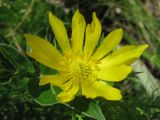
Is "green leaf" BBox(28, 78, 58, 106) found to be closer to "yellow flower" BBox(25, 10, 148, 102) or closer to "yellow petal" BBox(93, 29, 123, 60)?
"yellow flower" BBox(25, 10, 148, 102)

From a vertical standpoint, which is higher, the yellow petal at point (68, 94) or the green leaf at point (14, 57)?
the green leaf at point (14, 57)

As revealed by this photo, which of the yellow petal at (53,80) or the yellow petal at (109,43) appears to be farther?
the yellow petal at (109,43)

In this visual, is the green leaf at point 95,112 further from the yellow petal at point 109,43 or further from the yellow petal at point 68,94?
the yellow petal at point 109,43

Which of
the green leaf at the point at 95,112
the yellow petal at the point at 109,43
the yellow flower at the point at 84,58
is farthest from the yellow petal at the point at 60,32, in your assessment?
the green leaf at the point at 95,112

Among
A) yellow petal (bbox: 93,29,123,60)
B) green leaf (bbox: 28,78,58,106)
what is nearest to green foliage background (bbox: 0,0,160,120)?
green leaf (bbox: 28,78,58,106)

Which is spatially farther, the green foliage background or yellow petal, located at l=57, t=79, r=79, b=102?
the green foliage background

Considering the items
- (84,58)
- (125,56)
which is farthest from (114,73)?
(84,58)

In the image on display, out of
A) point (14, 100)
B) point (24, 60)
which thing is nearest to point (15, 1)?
point (14, 100)

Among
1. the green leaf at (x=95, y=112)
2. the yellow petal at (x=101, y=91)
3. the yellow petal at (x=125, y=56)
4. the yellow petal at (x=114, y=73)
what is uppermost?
the yellow petal at (x=125, y=56)
